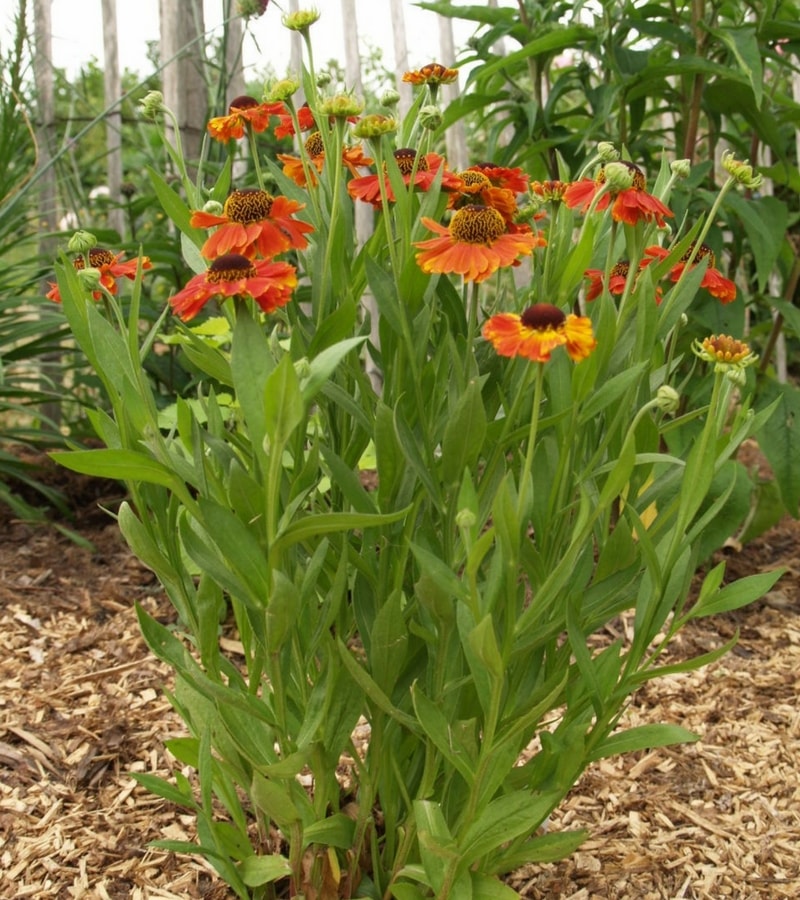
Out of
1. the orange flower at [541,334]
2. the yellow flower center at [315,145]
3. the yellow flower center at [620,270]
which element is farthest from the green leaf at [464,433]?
the yellow flower center at [315,145]

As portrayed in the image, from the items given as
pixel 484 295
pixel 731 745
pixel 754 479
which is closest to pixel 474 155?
pixel 484 295

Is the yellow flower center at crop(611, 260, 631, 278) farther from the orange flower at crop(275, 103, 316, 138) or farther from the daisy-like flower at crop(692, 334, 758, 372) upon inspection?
the orange flower at crop(275, 103, 316, 138)

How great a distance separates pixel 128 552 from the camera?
236 centimetres

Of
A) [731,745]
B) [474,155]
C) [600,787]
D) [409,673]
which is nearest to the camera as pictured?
[409,673]

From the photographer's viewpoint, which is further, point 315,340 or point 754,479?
point 754,479

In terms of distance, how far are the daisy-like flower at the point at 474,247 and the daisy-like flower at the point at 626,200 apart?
0.08m

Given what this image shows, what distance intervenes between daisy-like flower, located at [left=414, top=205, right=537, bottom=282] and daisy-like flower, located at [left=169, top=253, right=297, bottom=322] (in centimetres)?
13

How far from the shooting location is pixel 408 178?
114cm

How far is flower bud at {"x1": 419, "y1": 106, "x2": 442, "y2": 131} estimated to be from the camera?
3.42 ft

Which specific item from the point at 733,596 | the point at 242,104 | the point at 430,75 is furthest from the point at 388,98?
the point at 733,596

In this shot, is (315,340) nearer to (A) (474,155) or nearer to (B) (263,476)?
(B) (263,476)

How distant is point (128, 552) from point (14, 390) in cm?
47

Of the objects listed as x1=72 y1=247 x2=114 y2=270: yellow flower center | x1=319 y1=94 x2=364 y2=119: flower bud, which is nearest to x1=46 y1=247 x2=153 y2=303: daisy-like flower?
x1=72 y1=247 x2=114 y2=270: yellow flower center

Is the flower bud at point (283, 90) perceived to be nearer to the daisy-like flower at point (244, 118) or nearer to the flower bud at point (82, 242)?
the daisy-like flower at point (244, 118)
